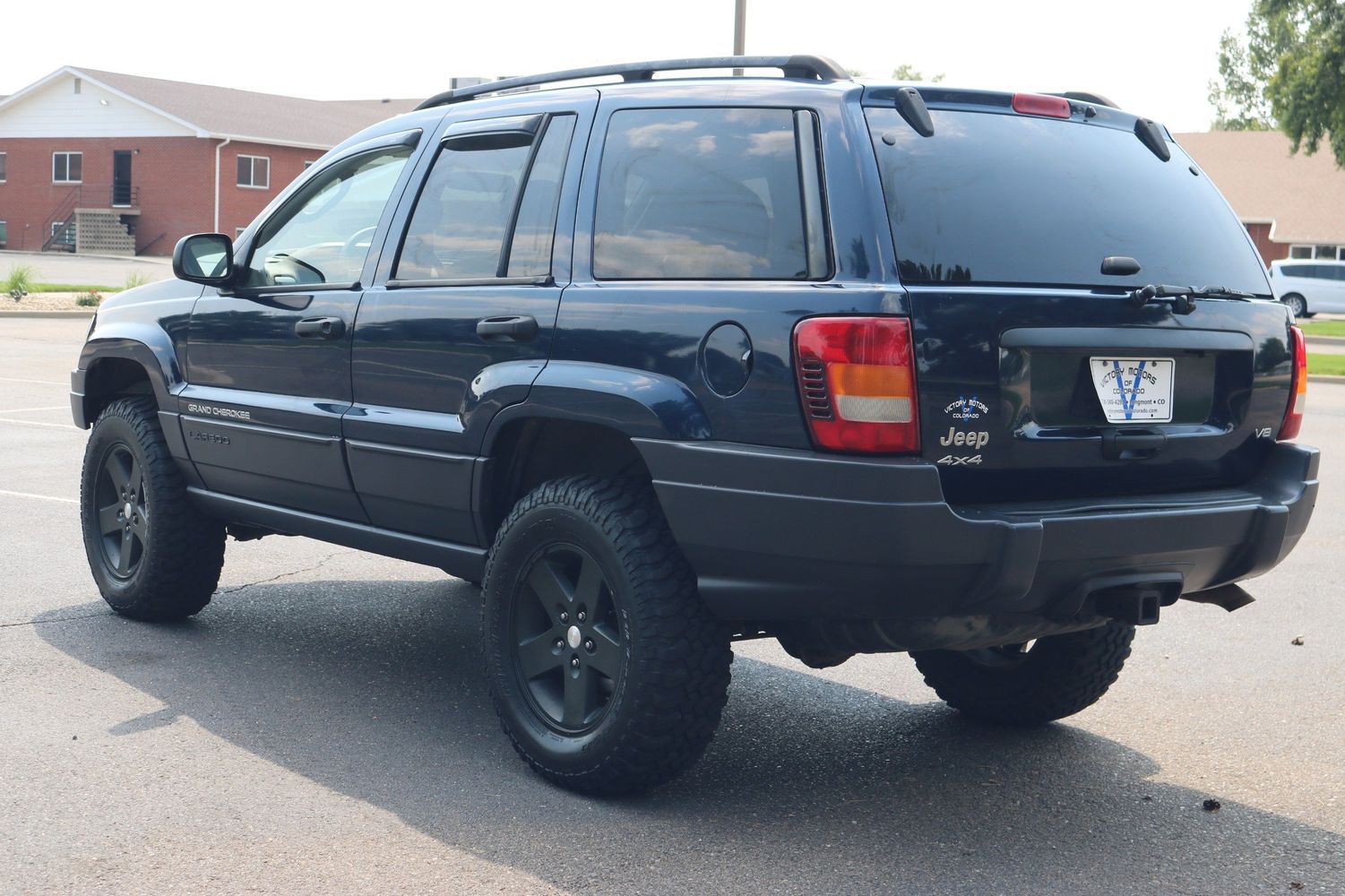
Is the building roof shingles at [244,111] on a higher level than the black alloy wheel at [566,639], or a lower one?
higher

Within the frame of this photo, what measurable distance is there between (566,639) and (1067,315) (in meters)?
1.63

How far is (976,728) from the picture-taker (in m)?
5.15

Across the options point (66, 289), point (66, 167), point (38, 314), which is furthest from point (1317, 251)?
point (66, 167)

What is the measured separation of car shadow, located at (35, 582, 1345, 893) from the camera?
12.5 ft

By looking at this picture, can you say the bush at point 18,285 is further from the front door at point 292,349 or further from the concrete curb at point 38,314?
the front door at point 292,349

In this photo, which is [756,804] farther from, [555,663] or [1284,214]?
[1284,214]

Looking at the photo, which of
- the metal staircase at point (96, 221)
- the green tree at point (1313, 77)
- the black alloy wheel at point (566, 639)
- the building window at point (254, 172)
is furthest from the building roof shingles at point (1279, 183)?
the black alloy wheel at point (566, 639)

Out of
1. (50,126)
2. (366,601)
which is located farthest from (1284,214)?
(366,601)

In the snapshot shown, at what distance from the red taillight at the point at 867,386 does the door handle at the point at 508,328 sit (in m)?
1.05

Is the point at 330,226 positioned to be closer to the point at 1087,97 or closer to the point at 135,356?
the point at 135,356

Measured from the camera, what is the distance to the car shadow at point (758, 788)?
12.5ft

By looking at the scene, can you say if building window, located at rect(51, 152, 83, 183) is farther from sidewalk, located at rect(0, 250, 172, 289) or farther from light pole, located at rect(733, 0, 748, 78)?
light pole, located at rect(733, 0, 748, 78)

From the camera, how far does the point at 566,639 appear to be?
14.4ft

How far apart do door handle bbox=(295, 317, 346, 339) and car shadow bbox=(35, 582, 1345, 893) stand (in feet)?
3.98
